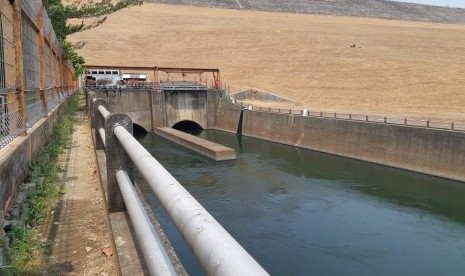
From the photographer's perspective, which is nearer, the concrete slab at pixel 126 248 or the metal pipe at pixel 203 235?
the metal pipe at pixel 203 235

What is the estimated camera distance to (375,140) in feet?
91.8

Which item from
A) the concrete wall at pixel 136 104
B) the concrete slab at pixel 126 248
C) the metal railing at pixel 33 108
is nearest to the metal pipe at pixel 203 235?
the concrete slab at pixel 126 248

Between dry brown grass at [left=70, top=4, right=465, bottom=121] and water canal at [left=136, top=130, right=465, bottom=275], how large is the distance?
16.9 metres

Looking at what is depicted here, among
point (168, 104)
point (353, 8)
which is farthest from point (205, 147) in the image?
point (353, 8)

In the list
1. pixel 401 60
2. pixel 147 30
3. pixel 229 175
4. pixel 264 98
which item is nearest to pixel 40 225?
pixel 229 175

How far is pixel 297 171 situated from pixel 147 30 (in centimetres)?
6994

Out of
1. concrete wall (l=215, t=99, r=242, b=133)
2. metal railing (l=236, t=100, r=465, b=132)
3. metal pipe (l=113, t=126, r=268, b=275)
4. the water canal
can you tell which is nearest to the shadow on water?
the water canal

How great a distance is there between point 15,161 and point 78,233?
1264mm

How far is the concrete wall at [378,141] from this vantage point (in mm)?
23172

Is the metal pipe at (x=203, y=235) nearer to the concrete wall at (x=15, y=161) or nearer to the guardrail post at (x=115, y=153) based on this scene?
the guardrail post at (x=115, y=153)

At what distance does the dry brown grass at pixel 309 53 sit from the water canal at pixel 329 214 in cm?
1686

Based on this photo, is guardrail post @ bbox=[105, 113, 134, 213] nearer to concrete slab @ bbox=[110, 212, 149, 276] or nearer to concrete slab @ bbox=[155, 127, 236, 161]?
concrete slab @ bbox=[110, 212, 149, 276]

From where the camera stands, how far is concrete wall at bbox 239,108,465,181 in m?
23.2

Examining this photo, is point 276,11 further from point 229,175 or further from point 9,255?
point 9,255
